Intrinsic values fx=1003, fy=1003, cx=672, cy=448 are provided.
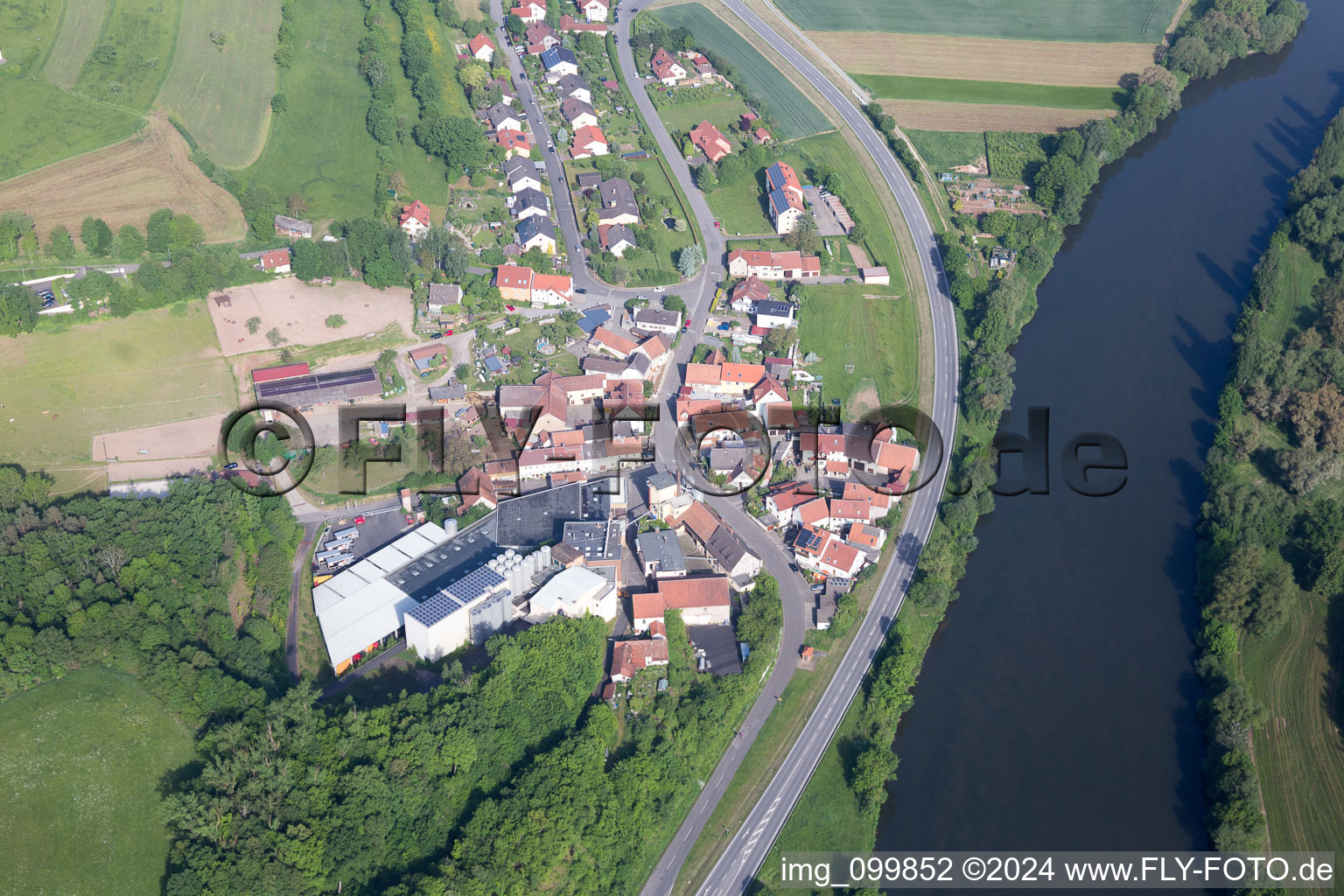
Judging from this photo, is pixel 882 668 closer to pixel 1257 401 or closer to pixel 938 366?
pixel 938 366

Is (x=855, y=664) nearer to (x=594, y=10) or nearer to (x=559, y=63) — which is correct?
(x=559, y=63)

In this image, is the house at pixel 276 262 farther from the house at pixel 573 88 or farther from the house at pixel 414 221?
the house at pixel 573 88

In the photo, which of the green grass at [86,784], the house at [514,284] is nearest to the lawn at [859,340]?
the house at [514,284]

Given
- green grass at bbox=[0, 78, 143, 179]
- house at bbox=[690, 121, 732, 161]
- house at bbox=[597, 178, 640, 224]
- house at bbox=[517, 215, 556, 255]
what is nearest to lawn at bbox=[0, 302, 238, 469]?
green grass at bbox=[0, 78, 143, 179]

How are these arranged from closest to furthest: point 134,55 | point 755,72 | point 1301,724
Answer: point 1301,724 < point 134,55 < point 755,72

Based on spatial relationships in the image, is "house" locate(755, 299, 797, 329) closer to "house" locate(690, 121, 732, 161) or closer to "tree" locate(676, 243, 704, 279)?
"tree" locate(676, 243, 704, 279)

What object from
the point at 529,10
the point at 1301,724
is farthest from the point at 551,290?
the point at 1301,724
